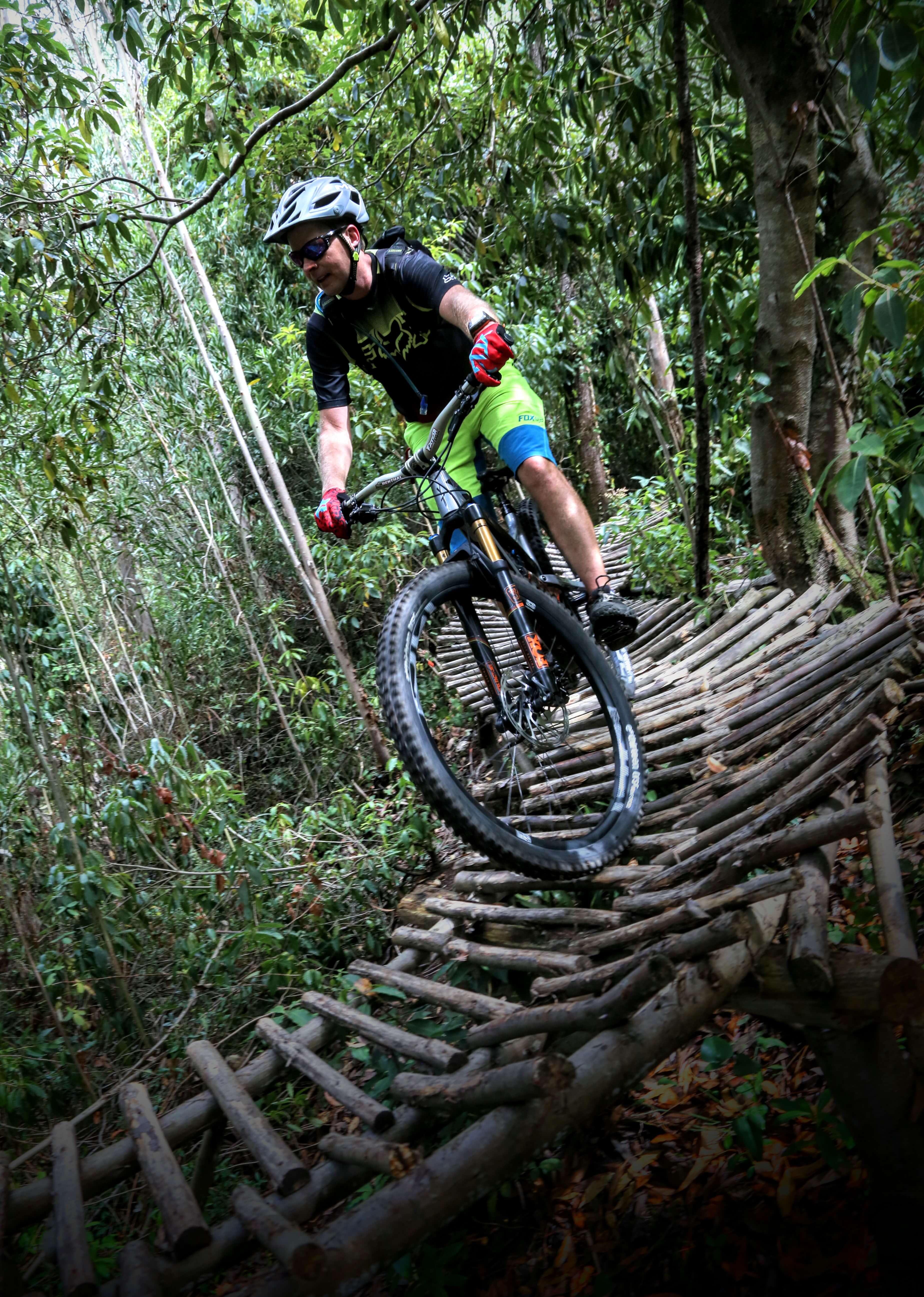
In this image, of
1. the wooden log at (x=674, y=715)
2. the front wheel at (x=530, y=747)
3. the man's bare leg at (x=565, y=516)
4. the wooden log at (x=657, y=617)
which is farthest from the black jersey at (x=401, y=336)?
the wooden log at (x=657, y=617)

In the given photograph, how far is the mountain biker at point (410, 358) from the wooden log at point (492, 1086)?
4.65ft

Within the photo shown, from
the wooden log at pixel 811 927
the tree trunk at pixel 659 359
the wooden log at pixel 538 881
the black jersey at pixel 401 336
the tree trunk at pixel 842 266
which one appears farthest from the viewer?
the tree trunk at pixel 659 359

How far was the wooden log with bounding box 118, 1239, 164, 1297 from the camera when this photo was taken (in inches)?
54.1

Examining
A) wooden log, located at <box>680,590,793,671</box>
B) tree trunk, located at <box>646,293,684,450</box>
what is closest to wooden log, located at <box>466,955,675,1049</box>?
wooden log, located at <box>680,590,793,671</box>

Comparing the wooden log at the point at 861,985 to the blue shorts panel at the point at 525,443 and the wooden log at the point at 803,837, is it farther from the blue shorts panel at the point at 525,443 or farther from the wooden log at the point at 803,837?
the blue shorts panel at the point at 525,443

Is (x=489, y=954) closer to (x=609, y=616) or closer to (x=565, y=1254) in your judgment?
(x=565, y=1254)

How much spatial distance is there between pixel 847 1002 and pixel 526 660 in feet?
4.18

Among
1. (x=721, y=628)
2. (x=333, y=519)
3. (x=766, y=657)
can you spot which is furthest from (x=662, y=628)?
(x=333, y=519)

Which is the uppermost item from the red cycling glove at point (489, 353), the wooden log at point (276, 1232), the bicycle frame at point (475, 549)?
the red cycling glove at point (489, 353)

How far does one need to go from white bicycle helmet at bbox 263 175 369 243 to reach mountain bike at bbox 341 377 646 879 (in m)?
0.63

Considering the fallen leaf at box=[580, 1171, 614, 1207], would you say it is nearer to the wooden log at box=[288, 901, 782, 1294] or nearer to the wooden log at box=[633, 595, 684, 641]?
the wooden log at box=[288, 901, 782, 1294]

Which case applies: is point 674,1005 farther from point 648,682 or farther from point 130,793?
point 130,793

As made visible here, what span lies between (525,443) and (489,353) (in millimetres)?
499

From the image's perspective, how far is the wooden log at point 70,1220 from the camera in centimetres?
144
